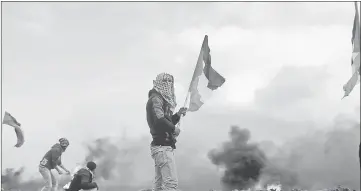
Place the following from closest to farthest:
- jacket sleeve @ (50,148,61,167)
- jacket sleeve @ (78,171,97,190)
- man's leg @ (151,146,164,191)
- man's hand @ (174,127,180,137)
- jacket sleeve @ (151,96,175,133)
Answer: jacket sleeve @ (78,171,97,190) → jacket sleeve @ (151,96,175,133) → man's leg @ (151,146,164,191) → man's hand @ (174,127,180,137) → jacket sleeve @ (50,148,61,167)

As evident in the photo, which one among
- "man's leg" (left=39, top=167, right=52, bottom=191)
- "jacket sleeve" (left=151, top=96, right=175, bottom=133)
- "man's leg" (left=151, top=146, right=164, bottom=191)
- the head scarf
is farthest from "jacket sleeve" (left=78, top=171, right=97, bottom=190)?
"man's leg" (left=39, top=167, right=52, bottom=191)

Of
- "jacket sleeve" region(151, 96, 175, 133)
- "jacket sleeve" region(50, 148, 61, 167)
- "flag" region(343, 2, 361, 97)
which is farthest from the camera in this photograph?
"jacket sleeve" region(50, 148, 61, 167)

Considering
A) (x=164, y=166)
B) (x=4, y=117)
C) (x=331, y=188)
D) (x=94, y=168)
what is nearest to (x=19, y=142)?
(x=4, y=117)

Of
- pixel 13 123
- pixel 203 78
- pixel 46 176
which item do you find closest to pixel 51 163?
pixel 46 176

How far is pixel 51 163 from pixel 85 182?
601cm

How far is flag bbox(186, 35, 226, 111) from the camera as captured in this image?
11594mm

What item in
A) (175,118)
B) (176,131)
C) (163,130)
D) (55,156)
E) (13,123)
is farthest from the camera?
(13,123)

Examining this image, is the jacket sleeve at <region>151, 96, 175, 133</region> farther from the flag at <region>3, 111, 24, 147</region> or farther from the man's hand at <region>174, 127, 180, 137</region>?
the flag at <region>3, 111, 24, 147</region>

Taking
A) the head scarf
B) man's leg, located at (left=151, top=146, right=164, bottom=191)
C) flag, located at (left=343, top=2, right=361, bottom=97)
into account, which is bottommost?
man's leg, located at (left=151, top=146, right=164, bottom=191)

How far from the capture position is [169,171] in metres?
9.77

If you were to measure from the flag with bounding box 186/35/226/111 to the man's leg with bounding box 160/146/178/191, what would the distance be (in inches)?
73.6

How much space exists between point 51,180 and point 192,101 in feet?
19.8

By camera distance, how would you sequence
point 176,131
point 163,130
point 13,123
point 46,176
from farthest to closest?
point 13,123, point 46,176, point 176,131, point 163,130

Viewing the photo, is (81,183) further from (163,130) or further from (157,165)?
(163,130)
